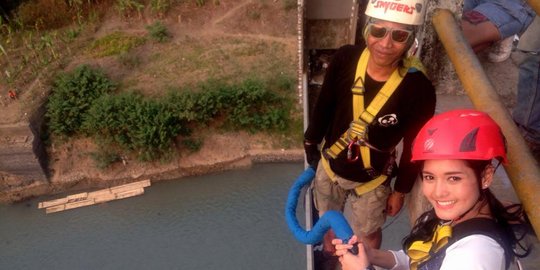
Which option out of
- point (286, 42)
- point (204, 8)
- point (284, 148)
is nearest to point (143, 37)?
point (204, 8)

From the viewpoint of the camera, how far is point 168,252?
412 inches

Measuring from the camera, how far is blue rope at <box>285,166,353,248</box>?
2.11 meters

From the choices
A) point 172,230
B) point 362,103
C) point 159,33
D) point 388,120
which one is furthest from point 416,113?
point 159,33

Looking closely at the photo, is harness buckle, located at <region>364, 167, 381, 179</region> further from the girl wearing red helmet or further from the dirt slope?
the dirt slope

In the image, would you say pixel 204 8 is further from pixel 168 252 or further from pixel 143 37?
pixel 168 252

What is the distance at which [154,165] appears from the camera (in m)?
12.4

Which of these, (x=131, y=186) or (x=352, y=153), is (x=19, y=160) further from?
(x=352, y=153)

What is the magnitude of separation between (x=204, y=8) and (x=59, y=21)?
15.5ft

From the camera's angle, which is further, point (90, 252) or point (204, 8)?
point (204, 8)

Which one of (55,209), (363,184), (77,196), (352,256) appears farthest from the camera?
(77,196)

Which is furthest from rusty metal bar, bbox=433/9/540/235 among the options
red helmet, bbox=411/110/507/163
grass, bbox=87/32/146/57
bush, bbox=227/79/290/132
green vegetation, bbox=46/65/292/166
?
grass, bbox=87/32/146/57

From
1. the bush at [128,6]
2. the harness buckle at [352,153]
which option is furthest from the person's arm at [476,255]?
the bush at [128,6]

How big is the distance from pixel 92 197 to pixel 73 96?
2.80 metres

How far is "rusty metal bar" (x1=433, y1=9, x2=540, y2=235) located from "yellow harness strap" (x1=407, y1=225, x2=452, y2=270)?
0.33 meters
